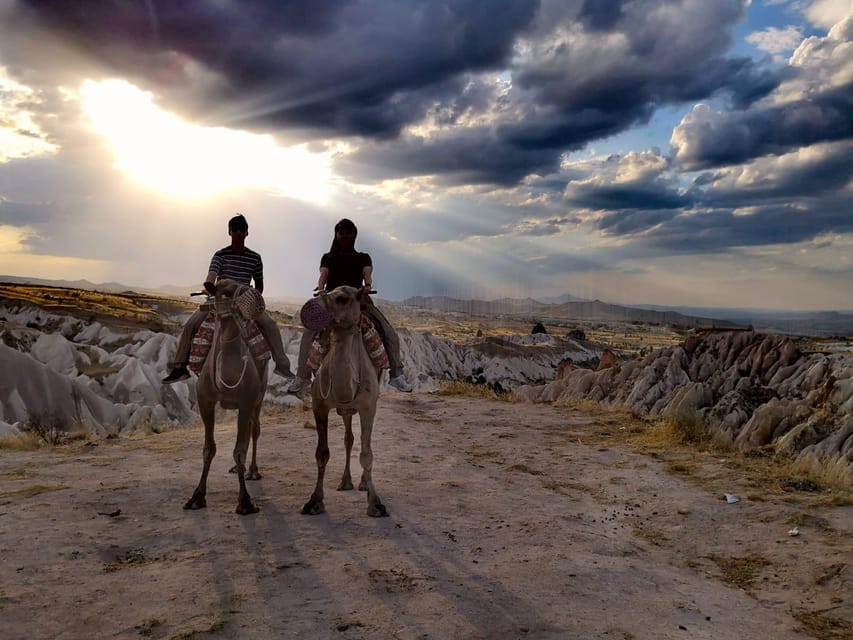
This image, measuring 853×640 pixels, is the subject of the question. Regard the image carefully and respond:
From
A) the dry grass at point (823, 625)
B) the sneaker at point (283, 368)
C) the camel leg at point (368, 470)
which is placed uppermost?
the sneaker at point (283, 368)

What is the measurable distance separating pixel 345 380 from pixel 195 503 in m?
2.71

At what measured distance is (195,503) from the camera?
7.46 m

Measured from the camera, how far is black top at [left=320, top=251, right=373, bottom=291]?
7895 mm

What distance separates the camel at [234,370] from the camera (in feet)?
24.0

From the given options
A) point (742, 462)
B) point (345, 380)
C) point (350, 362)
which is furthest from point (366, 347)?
point (742, 462)

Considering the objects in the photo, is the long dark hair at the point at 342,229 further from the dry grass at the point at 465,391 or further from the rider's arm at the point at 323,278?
the dry grass at the point at 465,391

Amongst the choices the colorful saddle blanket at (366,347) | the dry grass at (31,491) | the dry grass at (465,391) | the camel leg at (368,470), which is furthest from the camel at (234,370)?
the dry grass at (465,391)

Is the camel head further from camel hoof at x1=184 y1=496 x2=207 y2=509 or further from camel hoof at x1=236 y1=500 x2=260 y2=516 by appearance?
camel hoof at x1=184 y1=496 x2=207 y2=509

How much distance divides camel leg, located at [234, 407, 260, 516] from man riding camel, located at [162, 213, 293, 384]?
816 mm

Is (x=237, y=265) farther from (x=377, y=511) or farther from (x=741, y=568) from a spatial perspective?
(x=741, y=568)

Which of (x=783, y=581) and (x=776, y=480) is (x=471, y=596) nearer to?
(x=783, y=581)

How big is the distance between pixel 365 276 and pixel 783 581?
6032mm

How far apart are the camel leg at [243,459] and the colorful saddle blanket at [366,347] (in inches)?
43.3

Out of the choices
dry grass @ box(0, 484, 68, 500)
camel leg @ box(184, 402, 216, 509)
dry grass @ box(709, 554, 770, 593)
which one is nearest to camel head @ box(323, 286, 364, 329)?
camel leg @ box(184, 402, 216, 509)
